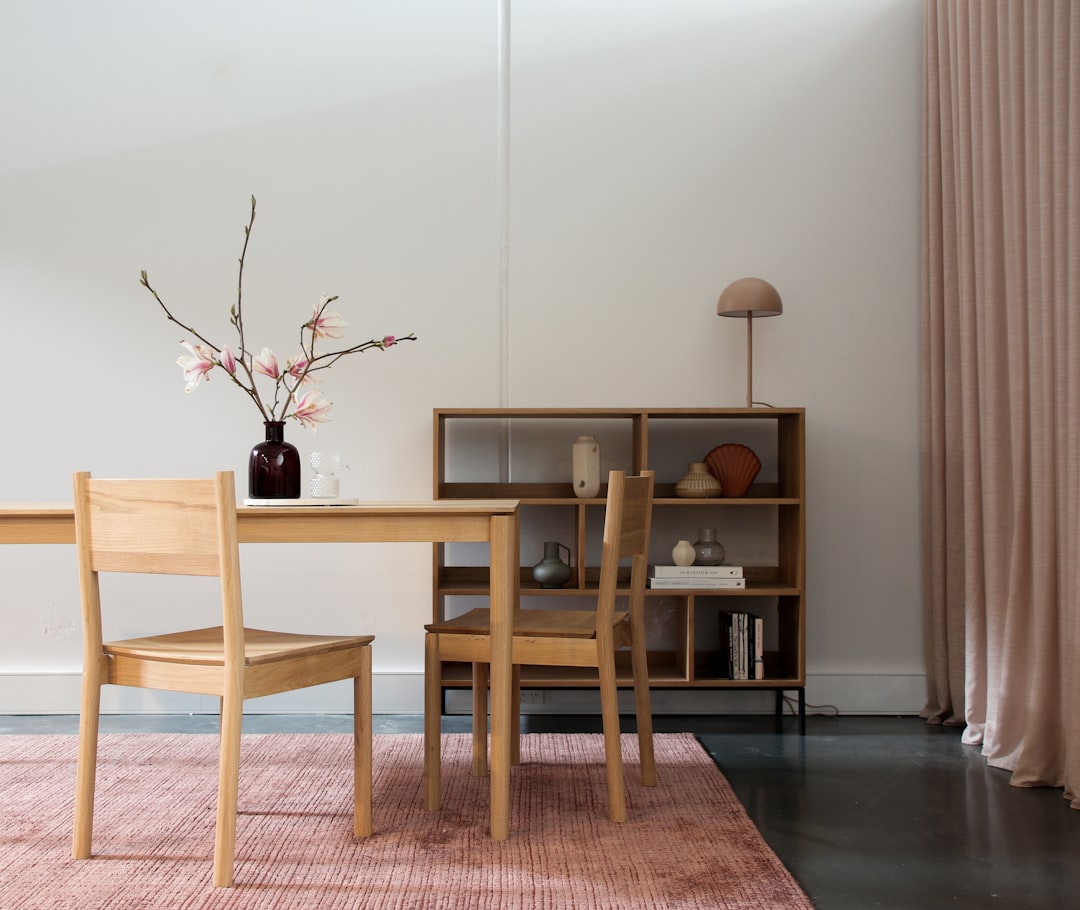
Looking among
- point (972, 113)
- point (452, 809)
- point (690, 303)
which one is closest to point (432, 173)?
point (690, 303)

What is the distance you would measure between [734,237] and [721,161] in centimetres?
30

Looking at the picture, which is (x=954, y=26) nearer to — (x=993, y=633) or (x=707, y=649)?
(x=993, y=633)

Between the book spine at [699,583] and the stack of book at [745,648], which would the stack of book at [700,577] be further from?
the stack of book at [745,648]

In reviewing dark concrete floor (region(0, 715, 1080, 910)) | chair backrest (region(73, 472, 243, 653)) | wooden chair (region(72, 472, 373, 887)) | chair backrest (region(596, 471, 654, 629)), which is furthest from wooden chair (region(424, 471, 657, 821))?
chair backrest (region(73, 472, 243, 653))

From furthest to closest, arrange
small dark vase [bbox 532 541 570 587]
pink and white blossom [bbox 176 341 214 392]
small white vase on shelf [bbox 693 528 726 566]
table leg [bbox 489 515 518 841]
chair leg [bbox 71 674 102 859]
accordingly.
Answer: small white vase on shelf [bbox 693 528 726 566] → small dark vase [bbox 532 541 570 587] → pink and white blossom [bbox 176 341 214 392] → table leg [bbox 489 515 518 841] → chair leg [bbox 71 674 102 859]

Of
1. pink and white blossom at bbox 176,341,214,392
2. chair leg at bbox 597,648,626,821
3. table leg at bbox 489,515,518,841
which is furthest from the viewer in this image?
pink and white blossom at bbox 176,341,214,392

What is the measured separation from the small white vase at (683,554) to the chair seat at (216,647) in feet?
4.92

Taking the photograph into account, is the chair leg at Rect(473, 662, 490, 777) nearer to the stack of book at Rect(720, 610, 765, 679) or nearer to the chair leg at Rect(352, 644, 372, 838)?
the chair leg at Rect(352, 644, 372, 838)

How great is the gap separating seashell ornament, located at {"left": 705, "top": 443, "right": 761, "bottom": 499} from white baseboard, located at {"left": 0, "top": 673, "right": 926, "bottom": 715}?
2.64 ft

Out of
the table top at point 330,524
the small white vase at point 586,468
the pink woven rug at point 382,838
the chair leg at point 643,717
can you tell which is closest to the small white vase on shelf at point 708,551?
the small white vase at point 586,468

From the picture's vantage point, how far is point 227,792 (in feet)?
6.91

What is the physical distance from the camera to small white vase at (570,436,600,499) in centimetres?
369

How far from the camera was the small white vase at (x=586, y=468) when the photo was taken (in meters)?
3.69

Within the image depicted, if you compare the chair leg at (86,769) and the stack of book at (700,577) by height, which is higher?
the stack of book at (700,577)
